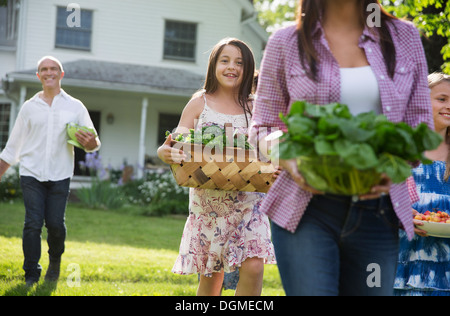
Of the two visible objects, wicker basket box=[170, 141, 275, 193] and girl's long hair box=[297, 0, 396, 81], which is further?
wicker basket box=[170, 141, 275, 193]

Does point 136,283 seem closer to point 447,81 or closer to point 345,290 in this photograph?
point 447,81

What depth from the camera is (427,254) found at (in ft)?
13.2

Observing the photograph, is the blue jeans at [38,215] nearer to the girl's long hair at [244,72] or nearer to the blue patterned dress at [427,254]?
the girl's long hair at [244,72]

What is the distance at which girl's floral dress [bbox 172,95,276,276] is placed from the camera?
4.22m

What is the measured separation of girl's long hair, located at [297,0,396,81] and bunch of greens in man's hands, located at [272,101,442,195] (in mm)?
327

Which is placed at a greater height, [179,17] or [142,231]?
[179,17]

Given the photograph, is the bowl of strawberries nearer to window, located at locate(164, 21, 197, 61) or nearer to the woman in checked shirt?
the woman in checked shirt

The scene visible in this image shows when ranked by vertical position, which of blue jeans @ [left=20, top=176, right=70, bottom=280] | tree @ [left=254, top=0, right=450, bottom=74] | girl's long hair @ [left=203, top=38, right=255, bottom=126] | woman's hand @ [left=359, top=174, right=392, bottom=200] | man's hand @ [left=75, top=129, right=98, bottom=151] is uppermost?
tree @ [left=254, top=0, right=450, bottom=74]

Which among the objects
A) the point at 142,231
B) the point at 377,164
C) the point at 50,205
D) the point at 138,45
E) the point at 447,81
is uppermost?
the point at 138,45

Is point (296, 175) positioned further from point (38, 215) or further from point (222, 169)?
point (38, 215)

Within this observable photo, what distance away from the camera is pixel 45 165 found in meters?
6.39

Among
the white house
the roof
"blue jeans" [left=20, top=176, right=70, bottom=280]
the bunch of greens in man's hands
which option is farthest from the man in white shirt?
the white house
